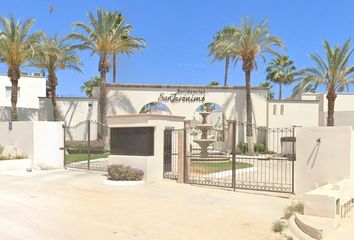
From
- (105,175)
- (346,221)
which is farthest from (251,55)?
(346,221)

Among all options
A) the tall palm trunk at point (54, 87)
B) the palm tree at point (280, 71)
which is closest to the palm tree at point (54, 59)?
the tall palm trunk at point (54, 87)

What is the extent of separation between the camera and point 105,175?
1752cm

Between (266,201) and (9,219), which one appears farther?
(266,201)

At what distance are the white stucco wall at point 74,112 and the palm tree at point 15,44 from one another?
5.50 m

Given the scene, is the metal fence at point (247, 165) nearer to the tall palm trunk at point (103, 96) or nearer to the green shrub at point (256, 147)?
the green shrub at point (256, 147)

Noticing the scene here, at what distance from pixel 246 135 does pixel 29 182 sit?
2158cm

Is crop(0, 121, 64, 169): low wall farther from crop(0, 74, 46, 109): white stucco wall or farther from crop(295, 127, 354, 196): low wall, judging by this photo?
crop(0, 74, 46, 109): white stucco wall

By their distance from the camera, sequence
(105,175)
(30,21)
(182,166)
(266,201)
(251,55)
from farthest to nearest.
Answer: (251,55), (30,21), (105,175), (182,166), (266,201)

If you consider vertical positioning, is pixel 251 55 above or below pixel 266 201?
above

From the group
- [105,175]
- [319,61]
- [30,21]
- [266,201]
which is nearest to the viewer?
→ [266,201]

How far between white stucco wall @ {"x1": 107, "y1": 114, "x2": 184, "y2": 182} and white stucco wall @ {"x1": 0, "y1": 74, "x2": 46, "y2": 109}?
1209 inches

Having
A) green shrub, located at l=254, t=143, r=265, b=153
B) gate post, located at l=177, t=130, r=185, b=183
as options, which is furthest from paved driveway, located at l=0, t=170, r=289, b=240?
green shrub, located at l=254, t=143, r=265, b=153

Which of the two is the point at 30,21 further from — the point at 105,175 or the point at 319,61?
the point at 319,61

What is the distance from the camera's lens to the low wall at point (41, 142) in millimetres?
19906
